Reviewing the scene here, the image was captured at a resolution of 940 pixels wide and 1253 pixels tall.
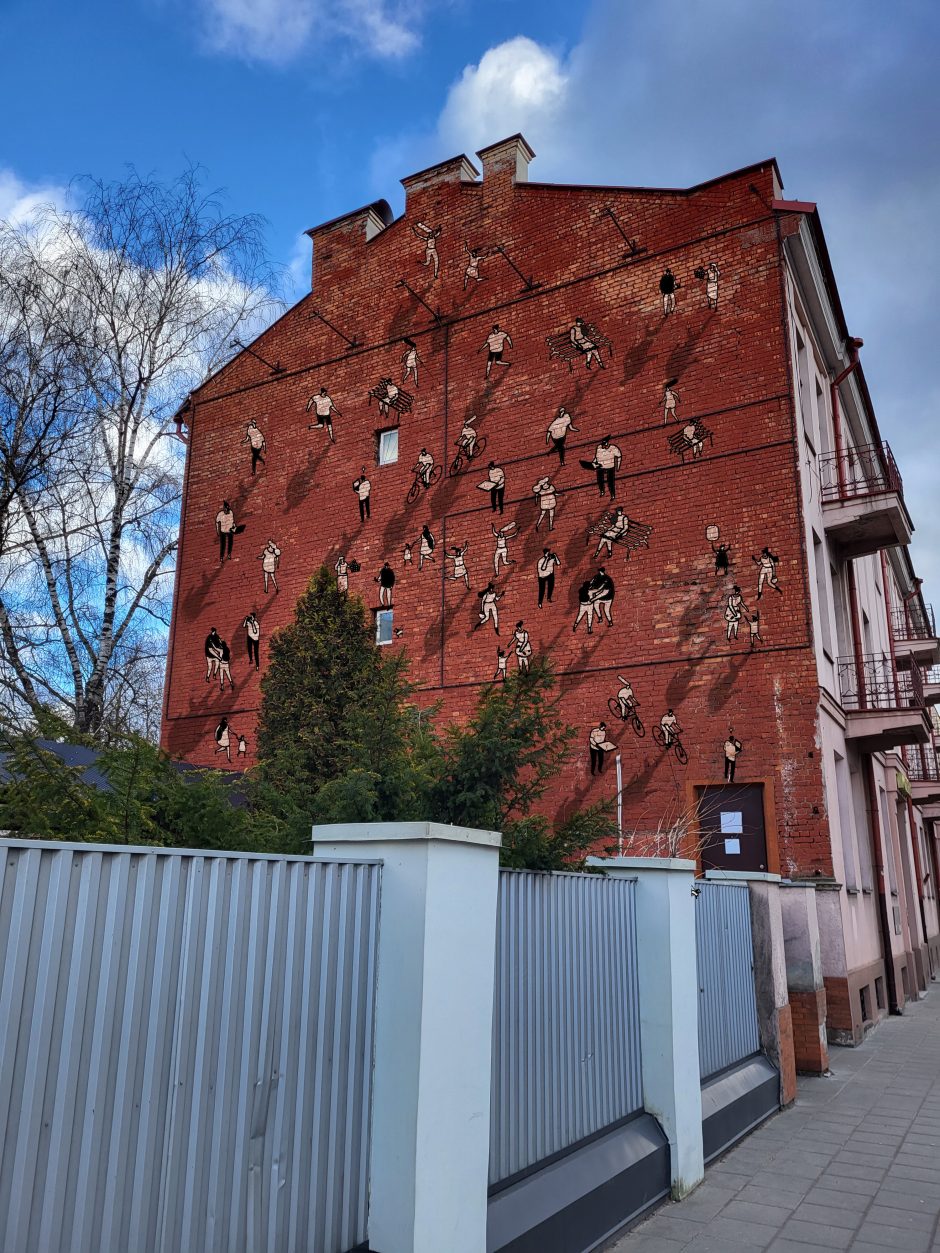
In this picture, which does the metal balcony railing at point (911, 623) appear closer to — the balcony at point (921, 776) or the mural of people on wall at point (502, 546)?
the balcony at point (921, 776)

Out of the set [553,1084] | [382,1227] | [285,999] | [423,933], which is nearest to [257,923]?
[285,999]

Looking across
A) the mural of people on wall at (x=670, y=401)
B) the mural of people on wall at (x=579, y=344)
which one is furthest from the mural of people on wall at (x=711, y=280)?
the mural of people on wall at (x=579, y=344)

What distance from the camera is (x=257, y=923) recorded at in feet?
11.1

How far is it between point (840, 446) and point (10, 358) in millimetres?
14292

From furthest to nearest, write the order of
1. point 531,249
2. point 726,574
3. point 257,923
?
point 531,249 < point 726,574 < point 257,923

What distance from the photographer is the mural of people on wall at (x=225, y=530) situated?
60.3 ft

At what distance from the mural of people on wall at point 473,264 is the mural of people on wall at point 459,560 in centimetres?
464

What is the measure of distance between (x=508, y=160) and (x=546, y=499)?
6274 millimetres

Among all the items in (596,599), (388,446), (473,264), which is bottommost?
(596,599)

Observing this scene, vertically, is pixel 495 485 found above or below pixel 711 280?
below

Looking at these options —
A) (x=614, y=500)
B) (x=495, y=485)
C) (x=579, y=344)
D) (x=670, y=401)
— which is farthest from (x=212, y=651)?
(x=670, y=401)

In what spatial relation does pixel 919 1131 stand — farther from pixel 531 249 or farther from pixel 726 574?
pixel 531 249

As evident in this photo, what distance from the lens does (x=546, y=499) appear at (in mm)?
14766

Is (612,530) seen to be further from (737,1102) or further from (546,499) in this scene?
(737,1102)
